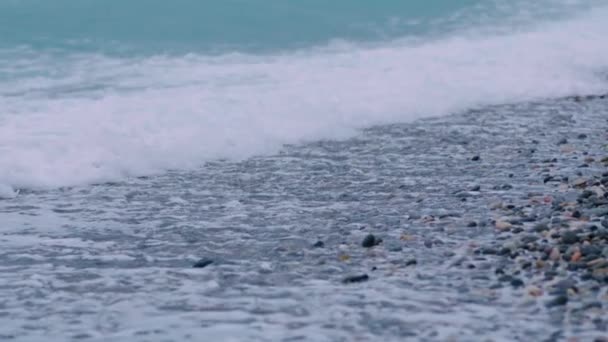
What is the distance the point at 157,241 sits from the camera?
619 centimetres

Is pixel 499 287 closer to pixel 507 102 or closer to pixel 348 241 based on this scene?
pixel 348 241

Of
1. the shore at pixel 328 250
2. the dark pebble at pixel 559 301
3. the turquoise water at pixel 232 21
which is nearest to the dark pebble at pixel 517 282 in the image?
the shore at pixel 328 250

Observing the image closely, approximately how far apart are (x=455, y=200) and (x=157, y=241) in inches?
70.8

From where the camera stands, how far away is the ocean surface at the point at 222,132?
16.9 ft

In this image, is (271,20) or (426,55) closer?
(426,55)

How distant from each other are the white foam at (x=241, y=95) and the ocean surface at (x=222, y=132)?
1.2 inches

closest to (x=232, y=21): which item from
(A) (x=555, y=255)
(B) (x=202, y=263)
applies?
(B) (x=202, y=263)

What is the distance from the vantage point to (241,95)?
1076 centimetres

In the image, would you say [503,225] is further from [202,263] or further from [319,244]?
[202,263]

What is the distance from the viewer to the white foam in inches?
331

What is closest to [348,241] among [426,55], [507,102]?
[507,102]

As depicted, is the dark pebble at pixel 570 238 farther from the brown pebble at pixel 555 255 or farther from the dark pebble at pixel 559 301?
the dark pebble at pixel 559 301

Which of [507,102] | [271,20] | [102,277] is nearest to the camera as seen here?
[102,277]

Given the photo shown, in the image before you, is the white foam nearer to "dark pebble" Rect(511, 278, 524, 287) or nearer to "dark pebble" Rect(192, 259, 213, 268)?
"dark pebble" Rect(192, 259, 213, 268)
